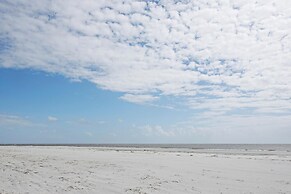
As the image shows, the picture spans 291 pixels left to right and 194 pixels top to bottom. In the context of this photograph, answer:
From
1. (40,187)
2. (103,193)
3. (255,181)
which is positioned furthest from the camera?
(255,181)

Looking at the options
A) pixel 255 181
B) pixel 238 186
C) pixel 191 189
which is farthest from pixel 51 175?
pixel 255 181

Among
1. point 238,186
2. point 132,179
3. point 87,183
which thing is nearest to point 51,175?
point 87,183

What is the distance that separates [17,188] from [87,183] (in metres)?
3.66

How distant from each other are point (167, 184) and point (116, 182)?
2992 millimetres

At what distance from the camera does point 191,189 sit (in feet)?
50.8

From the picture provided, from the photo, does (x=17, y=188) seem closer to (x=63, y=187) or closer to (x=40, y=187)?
(x=40, y=187)

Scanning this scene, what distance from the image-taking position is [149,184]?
54.8ft

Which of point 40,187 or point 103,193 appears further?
point 40,187

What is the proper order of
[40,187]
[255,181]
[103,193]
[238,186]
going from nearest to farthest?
[103,193] < [40,187] < [238,186] < [255,181]

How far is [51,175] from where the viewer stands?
1958cm

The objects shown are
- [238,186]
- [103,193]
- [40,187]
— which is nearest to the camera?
[103,193]

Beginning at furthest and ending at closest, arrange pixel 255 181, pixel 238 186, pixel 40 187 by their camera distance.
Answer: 1. pixel 255 181
2. pixel 238 186
3. pixel 40 187

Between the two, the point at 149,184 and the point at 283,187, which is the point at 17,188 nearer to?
the point at 149,184

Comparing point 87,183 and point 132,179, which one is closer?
point 87,183
